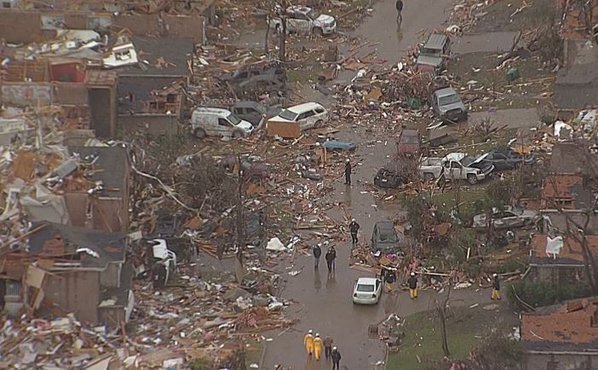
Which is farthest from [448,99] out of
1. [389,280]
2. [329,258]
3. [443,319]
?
[443,319]

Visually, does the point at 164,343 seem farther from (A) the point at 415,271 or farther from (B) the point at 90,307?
(A) the point at 415,271

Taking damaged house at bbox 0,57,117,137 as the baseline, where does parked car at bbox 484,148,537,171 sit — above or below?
below

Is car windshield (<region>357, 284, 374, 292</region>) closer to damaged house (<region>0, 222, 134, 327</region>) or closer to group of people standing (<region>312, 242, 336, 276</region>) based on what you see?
group of people standing (<region>312, 242, 336, 276</region>)

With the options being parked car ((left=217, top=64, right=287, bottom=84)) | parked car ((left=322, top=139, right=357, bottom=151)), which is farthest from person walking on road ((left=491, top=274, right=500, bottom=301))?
parked car ((left=217, top=64, right=287, bottom=84))

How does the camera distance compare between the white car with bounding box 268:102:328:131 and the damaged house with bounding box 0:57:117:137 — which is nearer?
the damaged house with bounding box 0:57:117:137

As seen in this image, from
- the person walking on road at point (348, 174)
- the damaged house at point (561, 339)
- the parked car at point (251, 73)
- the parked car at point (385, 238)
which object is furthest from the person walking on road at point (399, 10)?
the damaged house at point (561, 339)

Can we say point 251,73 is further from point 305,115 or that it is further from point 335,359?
point 335,359
